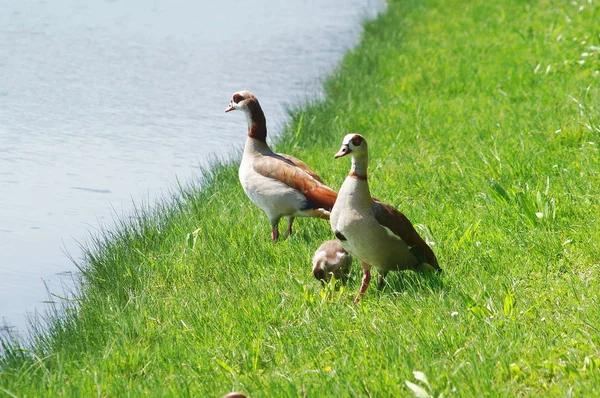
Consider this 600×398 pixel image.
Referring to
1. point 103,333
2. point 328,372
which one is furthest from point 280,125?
point 328,372

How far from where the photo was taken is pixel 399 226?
19.9ft

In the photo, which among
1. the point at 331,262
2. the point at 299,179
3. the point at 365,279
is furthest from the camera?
the point at 299,179

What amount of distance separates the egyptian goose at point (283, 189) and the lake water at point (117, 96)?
4.80 feet

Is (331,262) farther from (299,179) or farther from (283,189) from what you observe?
(299,179)

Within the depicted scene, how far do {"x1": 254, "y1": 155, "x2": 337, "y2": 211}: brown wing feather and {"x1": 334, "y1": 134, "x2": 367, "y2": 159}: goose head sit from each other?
4.37 feet

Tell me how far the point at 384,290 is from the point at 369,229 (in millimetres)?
529

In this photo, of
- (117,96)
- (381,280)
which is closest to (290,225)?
(381,280)

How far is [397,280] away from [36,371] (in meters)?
2.33

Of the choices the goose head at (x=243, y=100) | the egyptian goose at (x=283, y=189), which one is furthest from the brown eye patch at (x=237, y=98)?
the egyptian goose at (x=283, y=189)

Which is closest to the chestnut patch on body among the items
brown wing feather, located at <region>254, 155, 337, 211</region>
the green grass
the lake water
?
brown wing feather, located at <region>254, 155, 337, 211</region>

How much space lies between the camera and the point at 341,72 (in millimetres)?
14766

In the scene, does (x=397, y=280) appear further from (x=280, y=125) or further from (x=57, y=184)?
(x=280, y=125)

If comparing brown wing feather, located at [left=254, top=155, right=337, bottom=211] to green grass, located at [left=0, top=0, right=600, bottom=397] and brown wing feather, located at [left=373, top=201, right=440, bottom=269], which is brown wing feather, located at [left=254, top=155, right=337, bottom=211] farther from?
brown wing feather, located at [left=373, top=201, right=440, bottom=269]

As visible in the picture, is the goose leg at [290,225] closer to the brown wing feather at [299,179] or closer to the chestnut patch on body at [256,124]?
the brown wing feather at [299,179]
